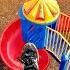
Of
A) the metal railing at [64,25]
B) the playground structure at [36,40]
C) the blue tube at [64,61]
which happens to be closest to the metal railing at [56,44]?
the playground structure at [36,40]

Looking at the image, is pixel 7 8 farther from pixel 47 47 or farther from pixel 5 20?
pixel 47 47

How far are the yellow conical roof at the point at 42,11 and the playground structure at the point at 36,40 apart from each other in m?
0.16

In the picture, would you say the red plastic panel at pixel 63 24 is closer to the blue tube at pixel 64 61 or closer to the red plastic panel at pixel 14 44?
the red plastic panel at pixel 14 44

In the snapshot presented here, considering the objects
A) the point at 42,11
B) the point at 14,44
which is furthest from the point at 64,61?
the point at 14,44

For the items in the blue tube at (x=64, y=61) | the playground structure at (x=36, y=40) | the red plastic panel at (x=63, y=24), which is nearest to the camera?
the blue tube at (x=64, y=61)

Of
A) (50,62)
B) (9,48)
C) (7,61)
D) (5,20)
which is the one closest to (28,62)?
(7,61)

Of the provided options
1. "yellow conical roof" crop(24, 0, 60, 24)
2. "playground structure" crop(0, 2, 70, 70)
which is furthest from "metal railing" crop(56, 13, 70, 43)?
"yellow conical roof" crop(24, 0, 60, 24)

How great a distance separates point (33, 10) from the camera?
4.44 feet

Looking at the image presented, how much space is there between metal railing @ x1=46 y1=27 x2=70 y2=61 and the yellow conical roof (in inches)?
11.4

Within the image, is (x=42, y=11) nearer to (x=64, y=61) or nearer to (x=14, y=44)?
(x=64, y=61)

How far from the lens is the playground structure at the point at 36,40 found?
1.56 meters

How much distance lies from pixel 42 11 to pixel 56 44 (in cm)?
41

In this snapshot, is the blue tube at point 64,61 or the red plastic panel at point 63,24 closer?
the blue tube at point 64,61

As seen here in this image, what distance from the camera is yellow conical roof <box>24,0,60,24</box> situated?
4.40ft
